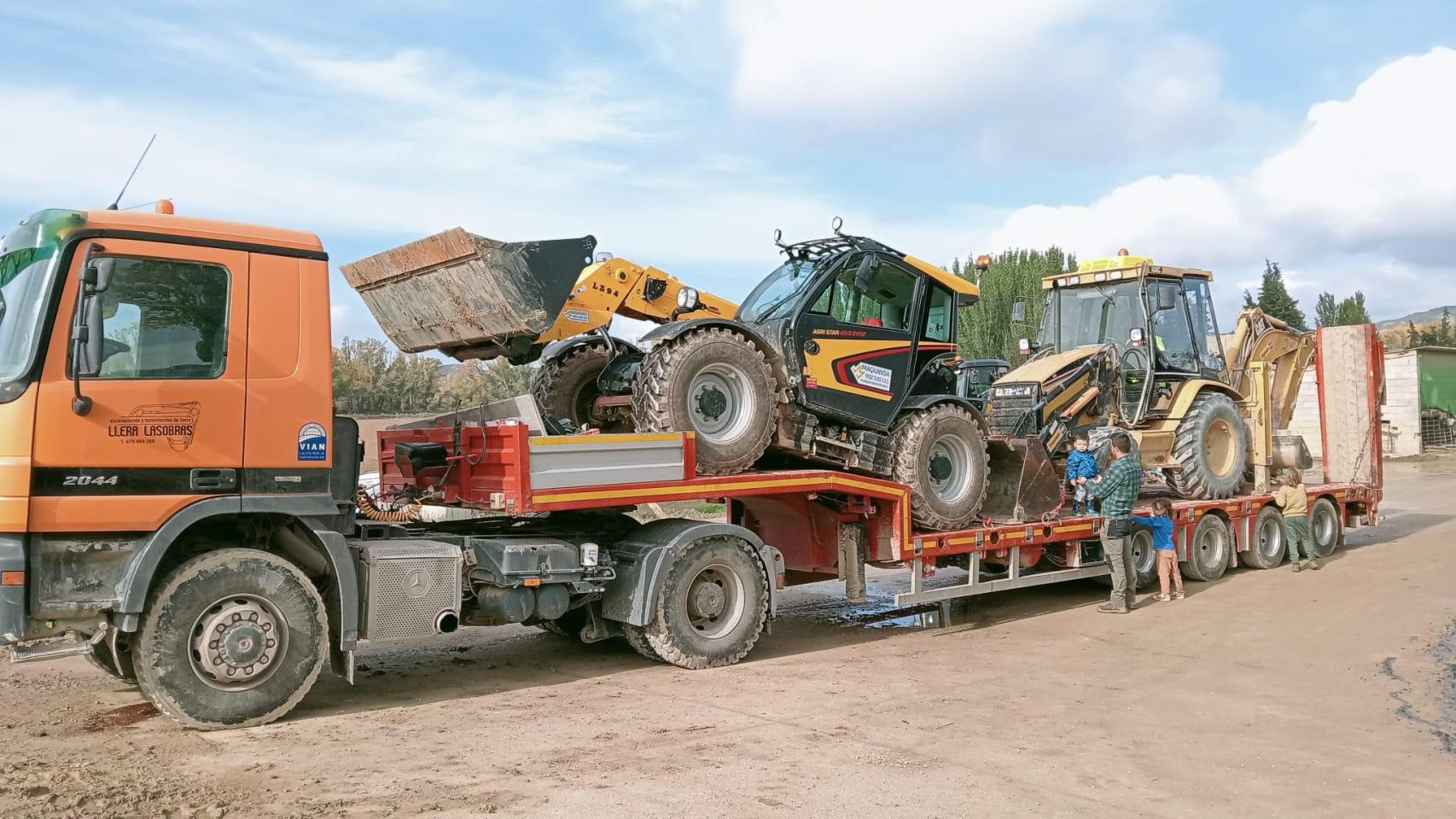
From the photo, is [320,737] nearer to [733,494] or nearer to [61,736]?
[61,736]

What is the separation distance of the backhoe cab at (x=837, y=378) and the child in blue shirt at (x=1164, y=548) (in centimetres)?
253

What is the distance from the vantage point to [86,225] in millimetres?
6020

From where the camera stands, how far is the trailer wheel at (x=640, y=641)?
814 cm

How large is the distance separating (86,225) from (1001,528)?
7739 millimetres

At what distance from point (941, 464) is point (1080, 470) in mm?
2133

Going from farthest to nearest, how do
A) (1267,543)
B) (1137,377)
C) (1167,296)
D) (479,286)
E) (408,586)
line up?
(1267,543) < (1137,377) < (1167,296) < (479,286) < (408,586)

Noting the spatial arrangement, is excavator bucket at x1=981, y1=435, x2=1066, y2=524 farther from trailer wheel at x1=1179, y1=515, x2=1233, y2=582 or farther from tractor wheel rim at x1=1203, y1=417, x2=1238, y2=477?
tractor wheel rim at x1=1203, y1=417, x2=1238, y2=477

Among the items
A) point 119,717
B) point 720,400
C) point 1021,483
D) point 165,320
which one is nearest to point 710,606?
point 720,400

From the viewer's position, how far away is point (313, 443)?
6.67m

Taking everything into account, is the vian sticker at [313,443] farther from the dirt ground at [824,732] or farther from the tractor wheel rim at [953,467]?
the tractor wheel rim at [953,467]

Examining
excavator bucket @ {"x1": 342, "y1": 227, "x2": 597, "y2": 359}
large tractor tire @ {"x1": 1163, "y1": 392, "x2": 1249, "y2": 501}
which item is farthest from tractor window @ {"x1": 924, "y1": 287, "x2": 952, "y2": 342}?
large tractor tire @ {"x1": 1163, "y1": 392, "x2": 1249, "y2": 501}

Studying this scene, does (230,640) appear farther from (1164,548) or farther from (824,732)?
(1164,548)

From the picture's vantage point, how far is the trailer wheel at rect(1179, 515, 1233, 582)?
1280 centimetres

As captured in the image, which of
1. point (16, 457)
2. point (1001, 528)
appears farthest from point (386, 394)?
point (16, 457)
